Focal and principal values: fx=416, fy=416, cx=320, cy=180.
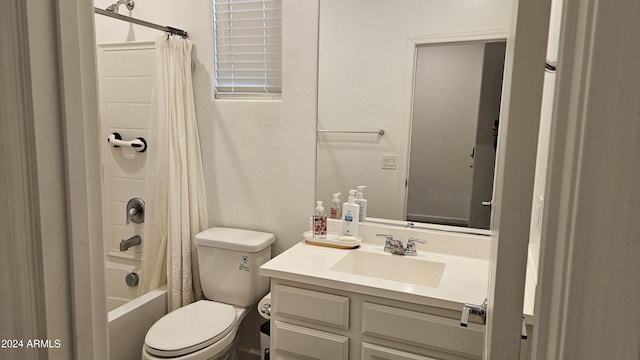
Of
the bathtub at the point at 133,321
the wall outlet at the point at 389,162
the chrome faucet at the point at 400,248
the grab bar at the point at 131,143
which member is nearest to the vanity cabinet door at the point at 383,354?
the chrome faucet at the point at 400,248

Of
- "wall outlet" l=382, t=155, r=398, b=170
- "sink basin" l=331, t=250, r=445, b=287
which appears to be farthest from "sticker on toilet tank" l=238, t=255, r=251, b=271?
"wall outlet" l=382, t=155, r=398, b=170

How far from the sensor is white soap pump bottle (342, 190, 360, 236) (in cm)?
202

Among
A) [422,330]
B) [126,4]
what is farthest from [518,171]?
[126,4]

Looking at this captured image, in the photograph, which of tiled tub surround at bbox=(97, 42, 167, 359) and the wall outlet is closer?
the wall outlet

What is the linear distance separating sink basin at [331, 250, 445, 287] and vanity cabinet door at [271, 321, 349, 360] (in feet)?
0.90

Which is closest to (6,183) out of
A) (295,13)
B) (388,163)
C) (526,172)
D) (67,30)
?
(67,30)

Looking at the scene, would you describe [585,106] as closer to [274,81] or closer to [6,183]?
[6,183]

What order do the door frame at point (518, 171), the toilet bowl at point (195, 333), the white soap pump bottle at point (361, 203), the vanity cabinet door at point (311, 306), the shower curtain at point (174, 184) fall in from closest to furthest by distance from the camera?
1. the door frame at point (518, 171)
2. the vanity cabinet door at point (311, 306)
3. the toilet bowl at point (195, 333)
4. the white soap pump bottle at point (361, 203)
5. the shower curtain at point (174, 184)

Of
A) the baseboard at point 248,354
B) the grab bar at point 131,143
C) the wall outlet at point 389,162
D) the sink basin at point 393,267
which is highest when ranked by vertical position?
the grab bar at point 131,143

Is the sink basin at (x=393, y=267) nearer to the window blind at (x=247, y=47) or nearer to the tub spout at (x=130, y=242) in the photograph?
the window blind at (x=247, y=47)

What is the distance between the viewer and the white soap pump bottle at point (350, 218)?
2016mm

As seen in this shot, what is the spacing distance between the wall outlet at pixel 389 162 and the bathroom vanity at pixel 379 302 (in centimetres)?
38

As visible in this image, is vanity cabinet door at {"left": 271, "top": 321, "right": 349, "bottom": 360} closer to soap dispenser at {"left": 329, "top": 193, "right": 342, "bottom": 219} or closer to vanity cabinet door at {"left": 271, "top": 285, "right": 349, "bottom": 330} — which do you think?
vanity cabinet door at {"left": 271, "top": 285, "right": 349, "bottom": 330}

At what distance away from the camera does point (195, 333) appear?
183cm
